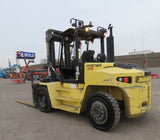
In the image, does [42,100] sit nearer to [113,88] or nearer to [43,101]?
[43,101]

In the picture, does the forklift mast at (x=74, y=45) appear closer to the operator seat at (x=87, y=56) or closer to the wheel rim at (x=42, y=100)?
the operator seat at (x=87, y=56)

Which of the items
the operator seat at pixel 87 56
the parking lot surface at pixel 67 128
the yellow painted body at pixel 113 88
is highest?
the operator seat at pixel 87 56

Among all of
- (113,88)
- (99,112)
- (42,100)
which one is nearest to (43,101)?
(42,100)

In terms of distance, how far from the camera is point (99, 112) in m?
3.29

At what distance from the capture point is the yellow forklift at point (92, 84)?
10.2ft

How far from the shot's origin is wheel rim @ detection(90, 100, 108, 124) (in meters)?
3.22

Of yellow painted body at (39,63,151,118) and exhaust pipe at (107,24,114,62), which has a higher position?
exhaust pipe at (107,24,114,62)

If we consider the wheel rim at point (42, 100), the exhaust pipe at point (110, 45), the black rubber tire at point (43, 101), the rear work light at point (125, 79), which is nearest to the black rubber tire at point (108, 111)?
the rear work light at point (125, 79)

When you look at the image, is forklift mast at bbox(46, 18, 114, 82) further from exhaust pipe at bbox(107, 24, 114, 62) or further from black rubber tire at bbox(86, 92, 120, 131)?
black rubber tire at bbox(86, 92, 120, 131)

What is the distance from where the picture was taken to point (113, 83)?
305 centimetres

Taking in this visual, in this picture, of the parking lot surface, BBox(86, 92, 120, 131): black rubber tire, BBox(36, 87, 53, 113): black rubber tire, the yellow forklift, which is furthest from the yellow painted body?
BBox(36, 87, 53, 113): black rubber tire

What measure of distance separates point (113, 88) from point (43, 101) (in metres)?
2.51

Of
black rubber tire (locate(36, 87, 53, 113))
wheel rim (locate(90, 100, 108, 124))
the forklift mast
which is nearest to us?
wheel rim (locate(90, 100, 108, 124))

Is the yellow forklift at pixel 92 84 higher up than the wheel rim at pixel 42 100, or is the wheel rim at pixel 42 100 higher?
the yellow forklift at pixel 92 84
